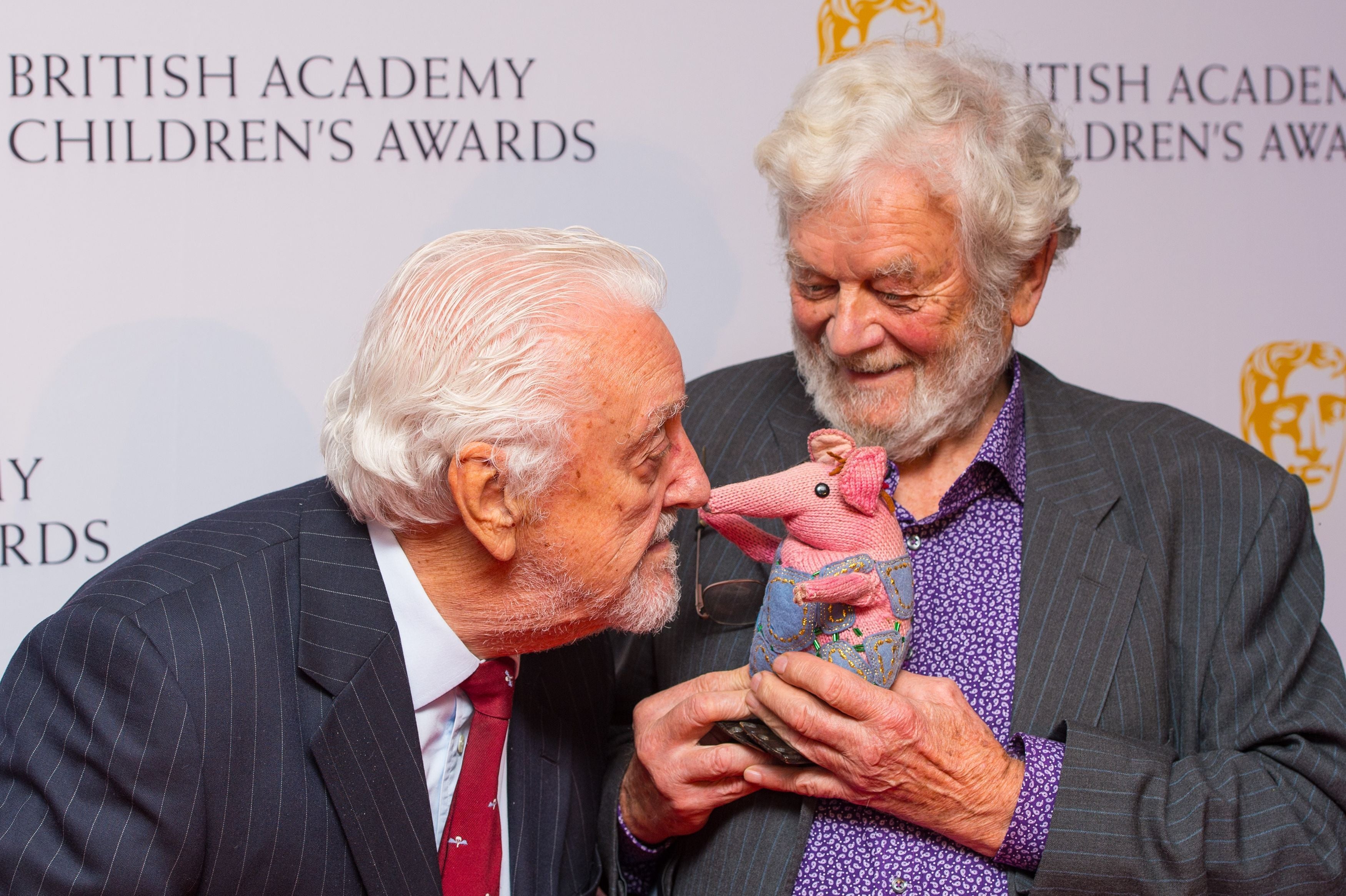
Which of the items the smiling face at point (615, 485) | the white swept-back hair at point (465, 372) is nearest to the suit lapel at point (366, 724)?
the white swept-back hair at point (465, 372)

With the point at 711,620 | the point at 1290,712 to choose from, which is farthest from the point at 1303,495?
the point at 711,620

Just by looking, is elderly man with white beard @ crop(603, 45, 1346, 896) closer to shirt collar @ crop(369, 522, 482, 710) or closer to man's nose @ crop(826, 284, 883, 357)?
man's nose @ crop(826, 284, 883, 357)

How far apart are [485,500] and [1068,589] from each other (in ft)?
2.79

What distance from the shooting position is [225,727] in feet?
4.50

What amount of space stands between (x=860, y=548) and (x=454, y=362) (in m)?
0.57

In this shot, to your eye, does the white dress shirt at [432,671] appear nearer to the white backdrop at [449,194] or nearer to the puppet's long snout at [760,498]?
the puppet's long snout at [760,498]

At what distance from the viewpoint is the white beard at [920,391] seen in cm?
179

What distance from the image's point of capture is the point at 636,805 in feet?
5.87

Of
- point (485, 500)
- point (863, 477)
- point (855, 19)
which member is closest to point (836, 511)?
point (863, 477)

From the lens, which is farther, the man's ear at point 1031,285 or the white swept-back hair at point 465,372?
the man's ear at point 1031,285

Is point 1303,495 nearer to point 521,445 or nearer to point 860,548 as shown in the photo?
point 860,548

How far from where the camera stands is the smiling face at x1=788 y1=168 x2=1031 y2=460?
1707mm

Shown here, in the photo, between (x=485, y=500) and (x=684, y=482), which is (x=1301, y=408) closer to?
(x=684, y=482)

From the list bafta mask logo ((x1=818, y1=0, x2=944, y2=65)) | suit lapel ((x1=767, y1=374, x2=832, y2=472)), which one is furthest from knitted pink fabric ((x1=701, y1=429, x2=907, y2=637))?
bafta mask logo ((x1=818, y1=0, x2=944, y2=65))
